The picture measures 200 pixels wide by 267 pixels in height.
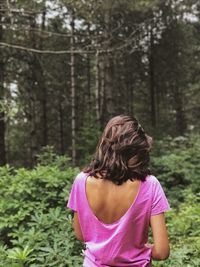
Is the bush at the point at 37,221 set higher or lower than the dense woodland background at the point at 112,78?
lower

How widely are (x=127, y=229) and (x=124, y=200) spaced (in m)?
0.15

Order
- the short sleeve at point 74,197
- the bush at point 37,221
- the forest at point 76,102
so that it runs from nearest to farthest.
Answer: the short sleeve at point 74,197 < the bush at point 37,221 < the forest at point 76,102

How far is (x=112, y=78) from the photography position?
23.1m

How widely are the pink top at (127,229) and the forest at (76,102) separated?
228 centimetres

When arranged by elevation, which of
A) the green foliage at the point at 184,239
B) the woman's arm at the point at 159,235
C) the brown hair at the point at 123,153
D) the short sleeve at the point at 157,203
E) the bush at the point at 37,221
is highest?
the brown hair at the point at 123,153

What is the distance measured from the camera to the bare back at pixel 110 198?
2553mm

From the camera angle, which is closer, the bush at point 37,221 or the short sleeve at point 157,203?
the short sleeve at point 157,203

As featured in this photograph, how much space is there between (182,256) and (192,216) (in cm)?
136

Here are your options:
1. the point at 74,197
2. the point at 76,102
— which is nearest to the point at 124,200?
the point at 74,197

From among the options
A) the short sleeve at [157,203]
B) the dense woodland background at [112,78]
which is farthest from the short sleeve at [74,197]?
the dense woodland background at [112,78]

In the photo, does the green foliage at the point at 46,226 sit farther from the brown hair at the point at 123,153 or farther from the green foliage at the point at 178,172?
the green foliage at the point at 178,172

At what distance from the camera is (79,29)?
74.1 ft

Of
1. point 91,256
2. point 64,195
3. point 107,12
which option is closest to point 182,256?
point 64,195

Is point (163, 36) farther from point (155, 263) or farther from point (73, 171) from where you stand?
point (155, 263)
